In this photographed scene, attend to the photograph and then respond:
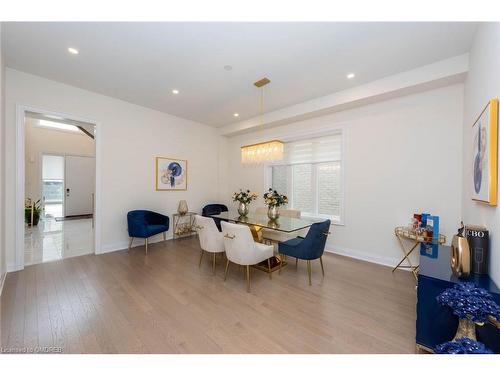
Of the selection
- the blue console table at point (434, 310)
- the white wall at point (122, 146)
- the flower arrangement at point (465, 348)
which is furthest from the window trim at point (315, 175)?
the flower arrangement at point (465, 348)

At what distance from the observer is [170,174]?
4730 millimetres

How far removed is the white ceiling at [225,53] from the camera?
6.91 feet

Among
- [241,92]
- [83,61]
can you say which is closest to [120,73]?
[83,61]

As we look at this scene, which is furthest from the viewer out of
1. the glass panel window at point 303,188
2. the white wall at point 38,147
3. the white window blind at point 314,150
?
the white wall at point 38,147

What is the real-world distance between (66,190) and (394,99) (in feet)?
32.1

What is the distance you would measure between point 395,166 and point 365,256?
1.59 m

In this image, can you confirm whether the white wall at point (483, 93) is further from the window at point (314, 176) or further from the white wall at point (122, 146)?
the white wall at point (122, 146)

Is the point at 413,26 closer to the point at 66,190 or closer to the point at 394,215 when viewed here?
the point at 394,215

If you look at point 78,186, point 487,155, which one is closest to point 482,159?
point 487,155

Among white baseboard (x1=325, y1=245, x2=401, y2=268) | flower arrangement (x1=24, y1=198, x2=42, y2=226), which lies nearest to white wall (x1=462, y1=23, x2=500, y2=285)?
white baseboard (x1=325, y1=245, x2=401, y2=268)

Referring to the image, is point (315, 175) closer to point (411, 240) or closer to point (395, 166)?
point (395, 166)

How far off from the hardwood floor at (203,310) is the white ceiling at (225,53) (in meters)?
2.92

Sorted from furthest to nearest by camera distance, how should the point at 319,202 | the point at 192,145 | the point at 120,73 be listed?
the point at 192,145, the point at 319,202, the point at 120,73
